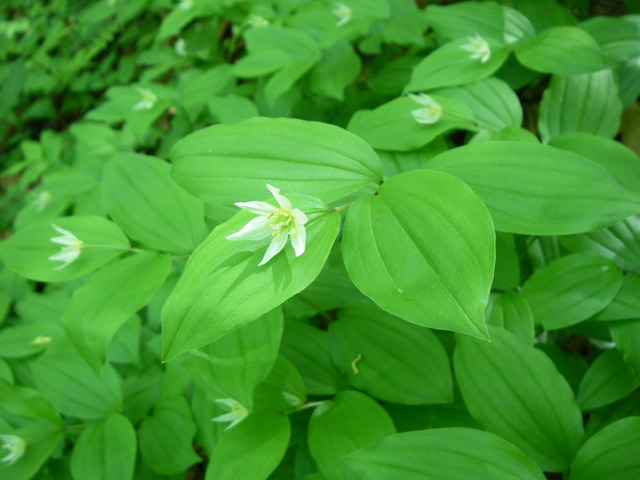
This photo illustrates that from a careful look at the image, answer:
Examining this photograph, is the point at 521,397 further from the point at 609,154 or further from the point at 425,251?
the point at 609,154

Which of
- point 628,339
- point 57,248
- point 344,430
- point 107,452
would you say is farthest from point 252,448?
point 628,339

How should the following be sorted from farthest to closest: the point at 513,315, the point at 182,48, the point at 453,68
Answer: the point at 182,48, the point at 453,68, the point at 513,315

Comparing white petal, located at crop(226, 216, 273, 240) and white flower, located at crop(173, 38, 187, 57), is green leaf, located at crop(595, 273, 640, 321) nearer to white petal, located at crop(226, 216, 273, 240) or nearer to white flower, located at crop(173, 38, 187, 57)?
white petal, located at crop(226, 216, 273, 240)

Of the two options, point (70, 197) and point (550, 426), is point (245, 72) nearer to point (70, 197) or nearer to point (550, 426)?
point (70, 197)

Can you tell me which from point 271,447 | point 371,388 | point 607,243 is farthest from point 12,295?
point 607,243

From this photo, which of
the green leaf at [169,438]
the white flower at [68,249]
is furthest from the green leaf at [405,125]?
the green leaf at [169,438]

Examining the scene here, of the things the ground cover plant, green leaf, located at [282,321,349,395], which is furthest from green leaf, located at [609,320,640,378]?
green leaf, located at [282,321,349,395]
